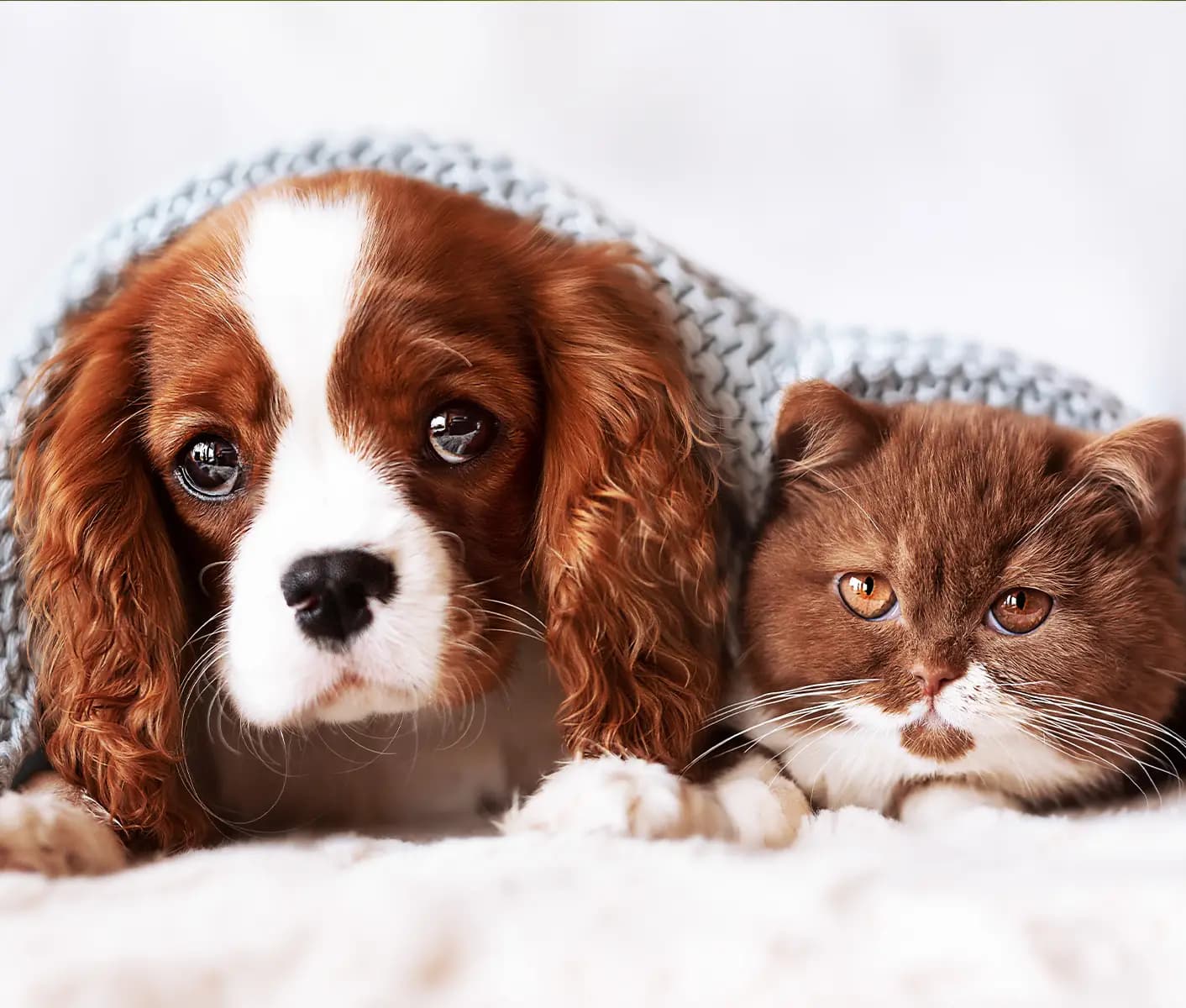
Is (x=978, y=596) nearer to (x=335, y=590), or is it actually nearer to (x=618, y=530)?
(x=618, y=530)

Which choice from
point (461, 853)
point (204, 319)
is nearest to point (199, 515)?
point (204, 319)

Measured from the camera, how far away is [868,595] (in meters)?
1.38

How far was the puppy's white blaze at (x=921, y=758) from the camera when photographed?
1303mm

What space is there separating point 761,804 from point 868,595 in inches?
10.1

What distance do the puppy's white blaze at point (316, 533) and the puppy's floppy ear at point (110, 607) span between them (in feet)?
0.38

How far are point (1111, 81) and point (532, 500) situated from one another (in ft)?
5.33

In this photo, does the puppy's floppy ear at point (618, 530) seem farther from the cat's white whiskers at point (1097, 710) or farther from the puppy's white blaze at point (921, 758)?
the cat's white whiskers at point (1097, 710)

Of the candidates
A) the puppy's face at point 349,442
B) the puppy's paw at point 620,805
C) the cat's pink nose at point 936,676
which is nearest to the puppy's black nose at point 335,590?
the puppy's face at point 349,442

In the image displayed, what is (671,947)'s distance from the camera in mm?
1005

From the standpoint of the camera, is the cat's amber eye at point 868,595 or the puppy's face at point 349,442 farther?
the cat's amber eye at point 868,595

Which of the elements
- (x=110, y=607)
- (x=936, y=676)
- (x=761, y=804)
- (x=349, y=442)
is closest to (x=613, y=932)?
(x=761, y=804)

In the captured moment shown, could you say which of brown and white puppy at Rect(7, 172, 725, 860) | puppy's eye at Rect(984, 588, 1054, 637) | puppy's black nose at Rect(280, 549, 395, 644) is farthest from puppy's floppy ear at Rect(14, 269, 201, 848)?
puppy's eye at Rect(984, 588, 1054, 637)

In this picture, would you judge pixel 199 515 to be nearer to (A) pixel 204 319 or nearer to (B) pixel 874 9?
(A) pixel 204 319

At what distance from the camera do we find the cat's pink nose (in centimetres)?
130
